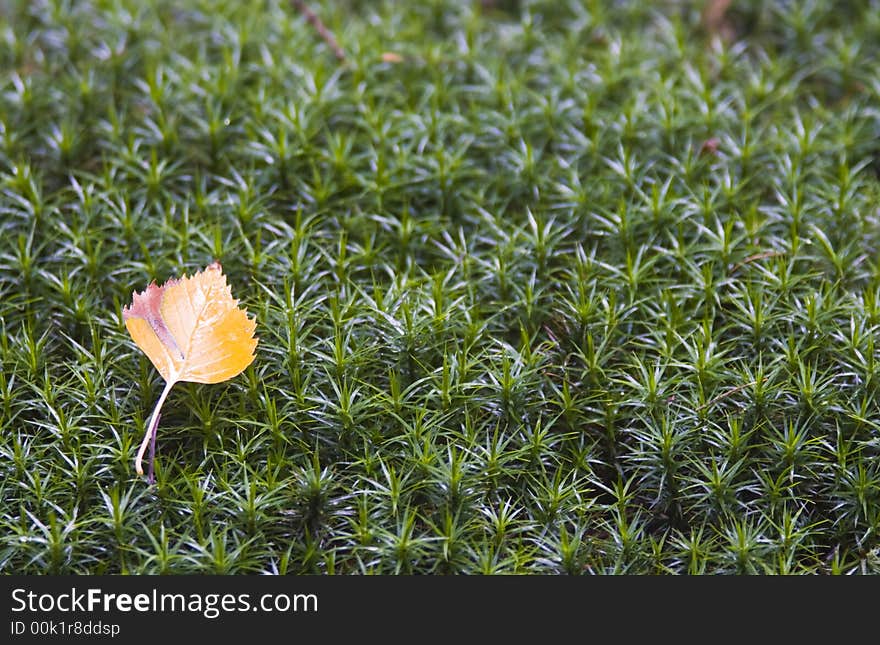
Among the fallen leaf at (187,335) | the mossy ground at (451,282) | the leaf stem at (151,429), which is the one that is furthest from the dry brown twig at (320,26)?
the leaf stem at (151,429)

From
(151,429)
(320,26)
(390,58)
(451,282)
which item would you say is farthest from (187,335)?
(320,26)

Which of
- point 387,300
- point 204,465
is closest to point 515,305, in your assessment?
point 387,300

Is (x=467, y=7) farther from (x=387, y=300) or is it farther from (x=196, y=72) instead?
(x=387, y=300)

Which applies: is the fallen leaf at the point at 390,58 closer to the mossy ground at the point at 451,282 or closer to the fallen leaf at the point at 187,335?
the mossy ground at the point at 451,282

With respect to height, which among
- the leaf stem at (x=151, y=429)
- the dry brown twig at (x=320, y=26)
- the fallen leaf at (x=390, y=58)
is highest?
the dry brown twig at (x=320, y=26)

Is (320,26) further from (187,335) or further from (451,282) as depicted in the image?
(187,335)

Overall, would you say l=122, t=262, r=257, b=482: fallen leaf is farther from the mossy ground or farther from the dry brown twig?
the dry brown twig
